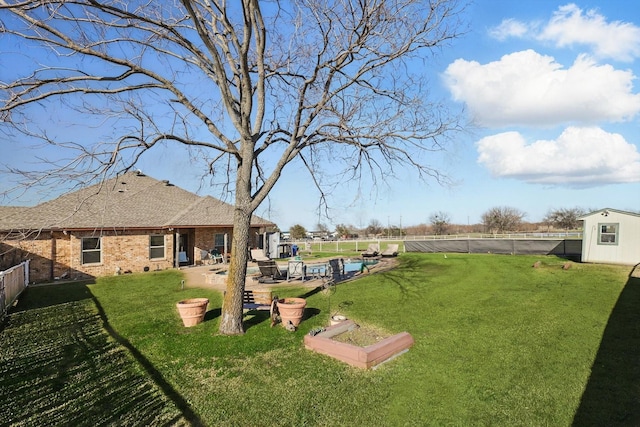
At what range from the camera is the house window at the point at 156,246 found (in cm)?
1972

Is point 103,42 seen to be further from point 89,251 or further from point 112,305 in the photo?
point 89,251

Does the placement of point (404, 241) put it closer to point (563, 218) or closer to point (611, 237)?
point (611, 237)

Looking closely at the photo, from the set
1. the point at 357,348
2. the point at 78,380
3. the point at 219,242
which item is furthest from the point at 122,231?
the point at 357,348

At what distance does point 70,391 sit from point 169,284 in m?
10.5

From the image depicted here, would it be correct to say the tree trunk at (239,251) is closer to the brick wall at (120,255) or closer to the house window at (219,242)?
the brick wall at (120,255)

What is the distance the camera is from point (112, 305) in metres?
11.1

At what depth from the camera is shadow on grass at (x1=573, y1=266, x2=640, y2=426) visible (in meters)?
4.52

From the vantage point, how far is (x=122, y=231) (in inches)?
738

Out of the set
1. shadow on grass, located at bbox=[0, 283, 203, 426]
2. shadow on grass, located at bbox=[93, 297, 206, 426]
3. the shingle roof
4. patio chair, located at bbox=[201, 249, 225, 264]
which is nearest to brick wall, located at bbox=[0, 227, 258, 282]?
the shingle roof

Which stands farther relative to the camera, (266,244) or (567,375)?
(266,244)

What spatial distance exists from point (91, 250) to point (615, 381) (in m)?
20.1

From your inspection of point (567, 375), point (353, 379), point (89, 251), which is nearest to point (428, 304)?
point (567, 375)

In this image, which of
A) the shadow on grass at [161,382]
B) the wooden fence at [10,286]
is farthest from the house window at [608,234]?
the wooden fence at [10,286]

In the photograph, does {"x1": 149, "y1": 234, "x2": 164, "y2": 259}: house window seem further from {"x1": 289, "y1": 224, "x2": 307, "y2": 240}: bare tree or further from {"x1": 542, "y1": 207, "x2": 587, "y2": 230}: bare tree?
{"x1": 542, "y1": 207, "x2": 587, "y2": 230}: bare tree
